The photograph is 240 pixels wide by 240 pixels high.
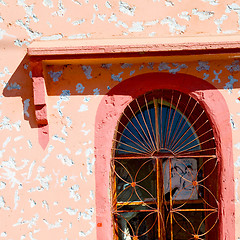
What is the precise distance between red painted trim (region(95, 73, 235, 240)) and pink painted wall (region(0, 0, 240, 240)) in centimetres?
6

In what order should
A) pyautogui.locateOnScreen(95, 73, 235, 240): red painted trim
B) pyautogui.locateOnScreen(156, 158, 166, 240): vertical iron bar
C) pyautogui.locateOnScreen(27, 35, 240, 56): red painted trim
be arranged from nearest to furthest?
pyautogui.locateOnScreen(27, 35, 240, 56): red painted trim → pyautogui.locateOnScreen(95, 73, 235, 240): red painted trim → pyautogui.locateOnScreen(156, 158, 166, 240): vertical iron bar

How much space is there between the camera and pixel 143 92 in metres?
3.50

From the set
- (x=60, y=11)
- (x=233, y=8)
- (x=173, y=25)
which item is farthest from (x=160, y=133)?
(x=60, y=11)

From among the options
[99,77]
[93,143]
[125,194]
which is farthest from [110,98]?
[125,194]

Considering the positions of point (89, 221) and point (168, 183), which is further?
point (168, 183)

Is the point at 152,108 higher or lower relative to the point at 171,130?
higher

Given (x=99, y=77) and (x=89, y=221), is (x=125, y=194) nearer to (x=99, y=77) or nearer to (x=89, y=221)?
(x=89, y=221)

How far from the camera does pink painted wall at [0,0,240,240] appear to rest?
343cm

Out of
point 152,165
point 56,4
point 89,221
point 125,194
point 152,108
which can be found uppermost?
point 56,4

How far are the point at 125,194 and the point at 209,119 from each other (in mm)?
1180

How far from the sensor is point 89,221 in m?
3.42

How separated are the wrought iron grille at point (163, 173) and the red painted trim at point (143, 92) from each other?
0.19m

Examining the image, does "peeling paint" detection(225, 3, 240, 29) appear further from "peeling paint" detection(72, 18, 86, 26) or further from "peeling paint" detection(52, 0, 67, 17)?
"peeling paint" detection(52, 0, 67, 17)

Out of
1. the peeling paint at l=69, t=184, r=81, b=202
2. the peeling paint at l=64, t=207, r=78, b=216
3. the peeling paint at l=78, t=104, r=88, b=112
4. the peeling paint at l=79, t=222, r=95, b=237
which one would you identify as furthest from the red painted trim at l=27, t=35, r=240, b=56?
the peeling paint at l=79, t=222, r=95, b=237
